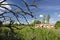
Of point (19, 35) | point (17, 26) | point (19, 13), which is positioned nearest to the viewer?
point (19, 13)

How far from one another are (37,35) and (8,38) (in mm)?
1330

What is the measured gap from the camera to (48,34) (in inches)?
328

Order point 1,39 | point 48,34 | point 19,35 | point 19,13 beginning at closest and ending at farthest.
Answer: point 19,13 → point 1,39 → point 19,35 → point 48,34

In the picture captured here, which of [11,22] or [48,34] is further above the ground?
[11,22]

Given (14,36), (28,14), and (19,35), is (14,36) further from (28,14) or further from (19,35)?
(28,14)

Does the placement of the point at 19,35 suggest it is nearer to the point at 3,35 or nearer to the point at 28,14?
the point at 3,35

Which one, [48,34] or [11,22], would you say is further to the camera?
[48,34]

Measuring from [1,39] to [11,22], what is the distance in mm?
1172

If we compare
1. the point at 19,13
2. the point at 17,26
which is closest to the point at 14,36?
the point at 17,26

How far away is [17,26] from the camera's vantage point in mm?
6328

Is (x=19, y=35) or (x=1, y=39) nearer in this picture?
(x=1, y=39)

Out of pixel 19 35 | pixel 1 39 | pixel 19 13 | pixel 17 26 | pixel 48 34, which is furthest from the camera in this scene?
pixel 48 34

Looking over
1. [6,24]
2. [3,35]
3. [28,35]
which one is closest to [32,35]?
[28,35]

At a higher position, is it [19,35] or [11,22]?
[11,22]
